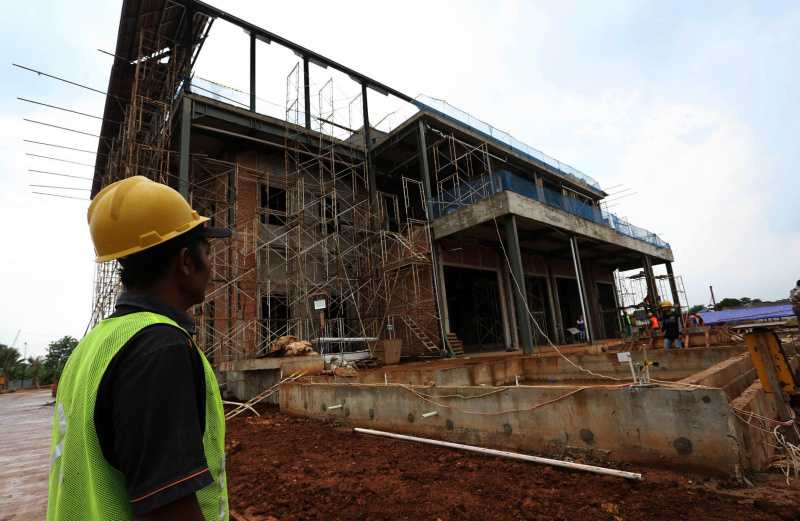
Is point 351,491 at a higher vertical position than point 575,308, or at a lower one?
lower

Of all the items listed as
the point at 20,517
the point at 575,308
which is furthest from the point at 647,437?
the point at 575,308

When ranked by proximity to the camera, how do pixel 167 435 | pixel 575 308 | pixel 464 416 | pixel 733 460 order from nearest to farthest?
pixel 167 435 → pixel 733 460 → pixel 464 416 → pixel 575 308

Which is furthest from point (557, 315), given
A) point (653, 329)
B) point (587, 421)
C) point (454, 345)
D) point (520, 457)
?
point (520, 457)

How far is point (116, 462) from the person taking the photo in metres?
1.02

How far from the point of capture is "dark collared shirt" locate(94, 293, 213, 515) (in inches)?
36.7

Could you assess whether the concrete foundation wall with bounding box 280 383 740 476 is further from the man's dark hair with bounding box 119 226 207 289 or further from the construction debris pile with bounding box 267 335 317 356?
the construction debris pile with bounding box 267 335 317 356

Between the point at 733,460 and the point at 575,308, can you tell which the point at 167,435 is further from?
the point at 575,308

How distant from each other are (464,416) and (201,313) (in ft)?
41.9

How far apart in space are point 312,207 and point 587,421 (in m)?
16.3

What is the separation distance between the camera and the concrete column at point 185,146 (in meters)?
14.5

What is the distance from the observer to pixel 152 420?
95cm

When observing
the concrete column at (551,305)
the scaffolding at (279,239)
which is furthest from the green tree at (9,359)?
the concrete column at (551,305)

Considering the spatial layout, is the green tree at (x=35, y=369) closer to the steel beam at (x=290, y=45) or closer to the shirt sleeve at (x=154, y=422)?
the steel beam at (x=290, y=45)

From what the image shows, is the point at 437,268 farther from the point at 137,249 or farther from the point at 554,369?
the point at 137,249
